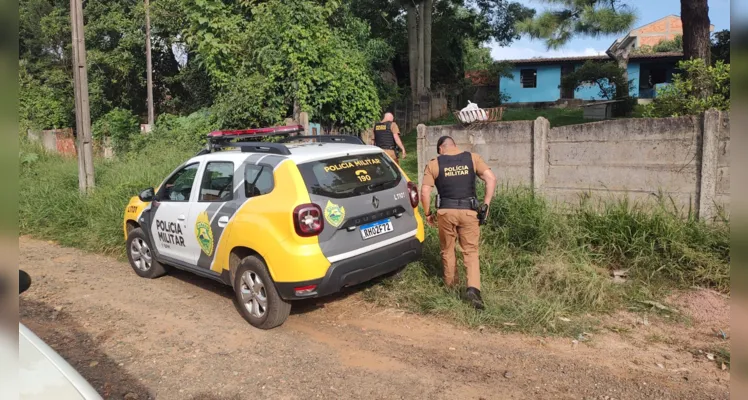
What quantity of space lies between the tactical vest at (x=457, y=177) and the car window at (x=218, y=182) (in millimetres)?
2079

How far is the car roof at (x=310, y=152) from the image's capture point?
4910 millimetres

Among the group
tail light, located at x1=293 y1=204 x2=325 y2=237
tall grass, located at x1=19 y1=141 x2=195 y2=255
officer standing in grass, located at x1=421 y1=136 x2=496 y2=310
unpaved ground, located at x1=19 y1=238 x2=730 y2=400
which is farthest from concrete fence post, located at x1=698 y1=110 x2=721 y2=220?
tall grass, located at x1=19 y1=141 x2=195 y2=255

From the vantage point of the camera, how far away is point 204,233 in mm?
5504

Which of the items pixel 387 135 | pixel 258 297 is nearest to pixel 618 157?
pixel 258 297

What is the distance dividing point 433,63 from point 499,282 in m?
23.7

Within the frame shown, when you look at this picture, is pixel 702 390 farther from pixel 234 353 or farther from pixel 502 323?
pixel 234 353

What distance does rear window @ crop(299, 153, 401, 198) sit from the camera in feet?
15.6

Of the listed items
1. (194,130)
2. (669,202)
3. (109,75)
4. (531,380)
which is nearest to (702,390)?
(531,380)

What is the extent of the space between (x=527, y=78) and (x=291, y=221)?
3080 cm

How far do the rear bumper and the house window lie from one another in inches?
1164

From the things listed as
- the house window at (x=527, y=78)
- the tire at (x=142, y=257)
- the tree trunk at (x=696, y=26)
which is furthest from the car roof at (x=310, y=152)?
the house window at (x=527, y=78)

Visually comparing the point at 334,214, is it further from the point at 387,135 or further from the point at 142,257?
the point at 387,135

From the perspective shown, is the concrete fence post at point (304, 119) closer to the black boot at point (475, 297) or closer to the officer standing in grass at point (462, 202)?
the officer standing in grass at point (462, 202)

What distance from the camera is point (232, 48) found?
12.4 m
